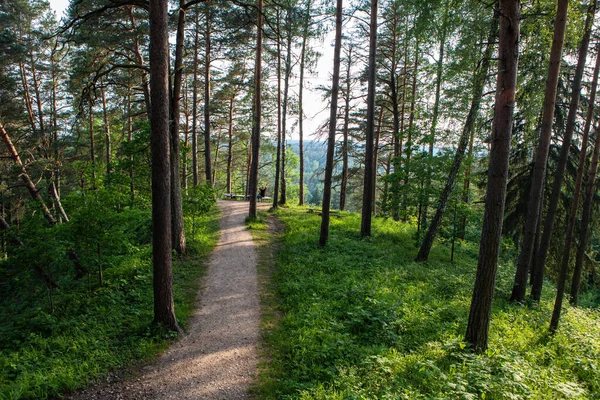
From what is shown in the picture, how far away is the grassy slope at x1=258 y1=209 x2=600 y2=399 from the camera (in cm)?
451

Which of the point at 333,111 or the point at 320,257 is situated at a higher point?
the point at 333,111

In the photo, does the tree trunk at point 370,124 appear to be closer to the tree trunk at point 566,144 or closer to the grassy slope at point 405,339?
the grassy slope at point 405,339

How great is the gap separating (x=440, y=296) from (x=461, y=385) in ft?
14.4

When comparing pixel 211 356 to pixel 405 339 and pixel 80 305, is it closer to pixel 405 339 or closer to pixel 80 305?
pixel 405 339

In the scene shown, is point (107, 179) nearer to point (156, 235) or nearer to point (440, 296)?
point (156, 235)

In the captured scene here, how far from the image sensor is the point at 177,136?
9.61 m

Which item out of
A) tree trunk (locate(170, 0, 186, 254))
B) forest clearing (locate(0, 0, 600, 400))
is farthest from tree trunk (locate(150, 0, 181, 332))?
tree trunk (locate(170, 0, 186, 254))

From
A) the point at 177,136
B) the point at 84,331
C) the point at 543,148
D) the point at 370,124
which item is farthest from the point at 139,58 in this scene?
the point at 543,148

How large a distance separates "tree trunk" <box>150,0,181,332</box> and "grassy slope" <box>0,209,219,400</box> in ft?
2.03

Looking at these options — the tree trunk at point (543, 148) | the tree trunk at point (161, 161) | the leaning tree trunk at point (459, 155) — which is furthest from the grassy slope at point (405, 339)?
the tree trunk at point (161, 161)

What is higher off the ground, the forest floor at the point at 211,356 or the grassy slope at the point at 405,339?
the grassy slope at the point at 405,339

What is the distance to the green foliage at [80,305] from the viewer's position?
4988mm

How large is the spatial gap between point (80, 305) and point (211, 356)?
3778mm

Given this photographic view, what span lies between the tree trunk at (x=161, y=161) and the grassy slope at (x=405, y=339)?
224 cm
